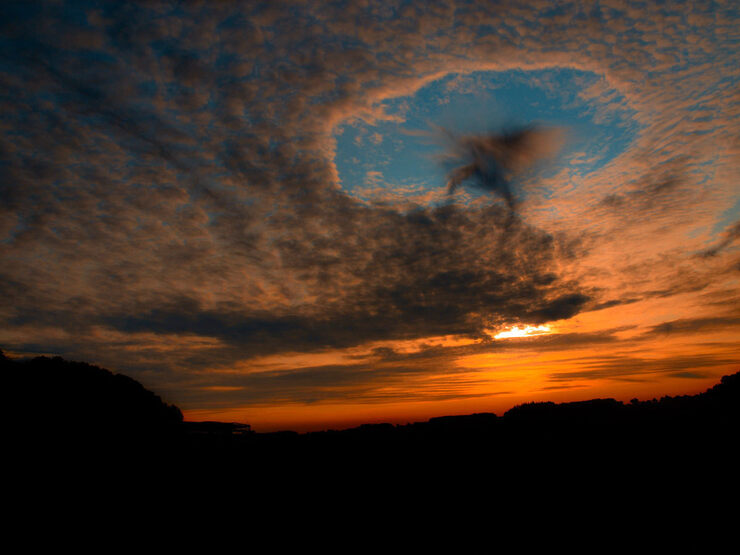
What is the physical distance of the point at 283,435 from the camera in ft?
97.7

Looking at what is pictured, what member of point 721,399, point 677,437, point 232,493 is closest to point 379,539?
point 232,493

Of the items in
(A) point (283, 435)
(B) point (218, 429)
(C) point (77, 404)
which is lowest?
(A) point (283, 435)

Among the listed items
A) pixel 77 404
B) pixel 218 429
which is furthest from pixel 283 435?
pixel 77 404

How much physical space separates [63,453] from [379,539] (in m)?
17.0

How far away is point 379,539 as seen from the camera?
46.7 feet

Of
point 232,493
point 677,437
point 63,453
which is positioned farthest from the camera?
point 677,437

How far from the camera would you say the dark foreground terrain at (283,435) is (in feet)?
65.0

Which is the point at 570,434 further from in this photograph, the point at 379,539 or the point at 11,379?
the point at 11,379

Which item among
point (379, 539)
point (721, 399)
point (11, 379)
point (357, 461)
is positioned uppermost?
→ point (11, 379)

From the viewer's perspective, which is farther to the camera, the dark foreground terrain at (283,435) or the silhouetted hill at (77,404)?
the silhouetted hill at (77,404)

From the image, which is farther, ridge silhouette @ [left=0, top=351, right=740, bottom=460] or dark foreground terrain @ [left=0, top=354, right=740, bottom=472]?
ridge silhouette @ [left=0, top=351, right=740, bottom=460]

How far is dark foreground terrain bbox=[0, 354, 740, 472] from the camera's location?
19812mm

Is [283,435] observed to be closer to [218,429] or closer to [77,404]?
[218,429]

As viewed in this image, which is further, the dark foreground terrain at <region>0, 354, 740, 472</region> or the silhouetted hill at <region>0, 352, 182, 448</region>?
the silhouetted hill at <region>0, 352, 182, 448</region>
